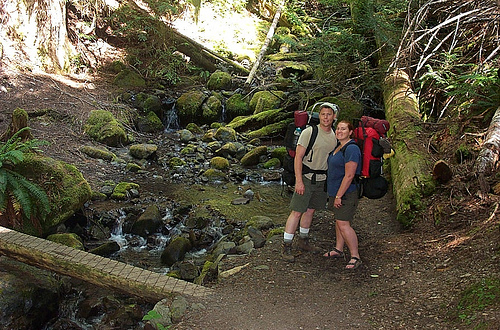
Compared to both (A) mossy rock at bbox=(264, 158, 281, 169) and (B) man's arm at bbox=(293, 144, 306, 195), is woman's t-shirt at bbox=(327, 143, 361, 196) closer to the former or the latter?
(B) man's arm at bbox=(293, 144, 306, 195)

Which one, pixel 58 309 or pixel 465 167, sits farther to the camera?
pixel 465 167

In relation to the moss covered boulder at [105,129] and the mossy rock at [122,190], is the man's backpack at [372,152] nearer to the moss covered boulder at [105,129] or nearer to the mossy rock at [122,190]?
the mossy rock at [122,190]

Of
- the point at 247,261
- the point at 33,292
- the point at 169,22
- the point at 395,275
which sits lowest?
the point at 33,292

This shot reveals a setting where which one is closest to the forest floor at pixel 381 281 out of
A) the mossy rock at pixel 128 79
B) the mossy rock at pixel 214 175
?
the mossy rock at pixel 214 175

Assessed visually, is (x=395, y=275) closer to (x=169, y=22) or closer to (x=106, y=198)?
(x=106, y=198)

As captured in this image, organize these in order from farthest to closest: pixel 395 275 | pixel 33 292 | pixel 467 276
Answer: pixel 33 292, pixel 395 275, pixel 467 276

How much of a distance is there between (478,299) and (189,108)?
1220 cm

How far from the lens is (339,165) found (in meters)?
4.78

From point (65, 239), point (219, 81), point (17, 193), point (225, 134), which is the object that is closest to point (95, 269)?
point (65, 239)

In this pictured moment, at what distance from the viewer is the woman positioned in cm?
462

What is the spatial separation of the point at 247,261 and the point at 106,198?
4611 millimetres

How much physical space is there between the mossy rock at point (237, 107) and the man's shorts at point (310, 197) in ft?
32.9

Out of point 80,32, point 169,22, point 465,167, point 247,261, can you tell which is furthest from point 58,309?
point 169,22

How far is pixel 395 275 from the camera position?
4715mm
